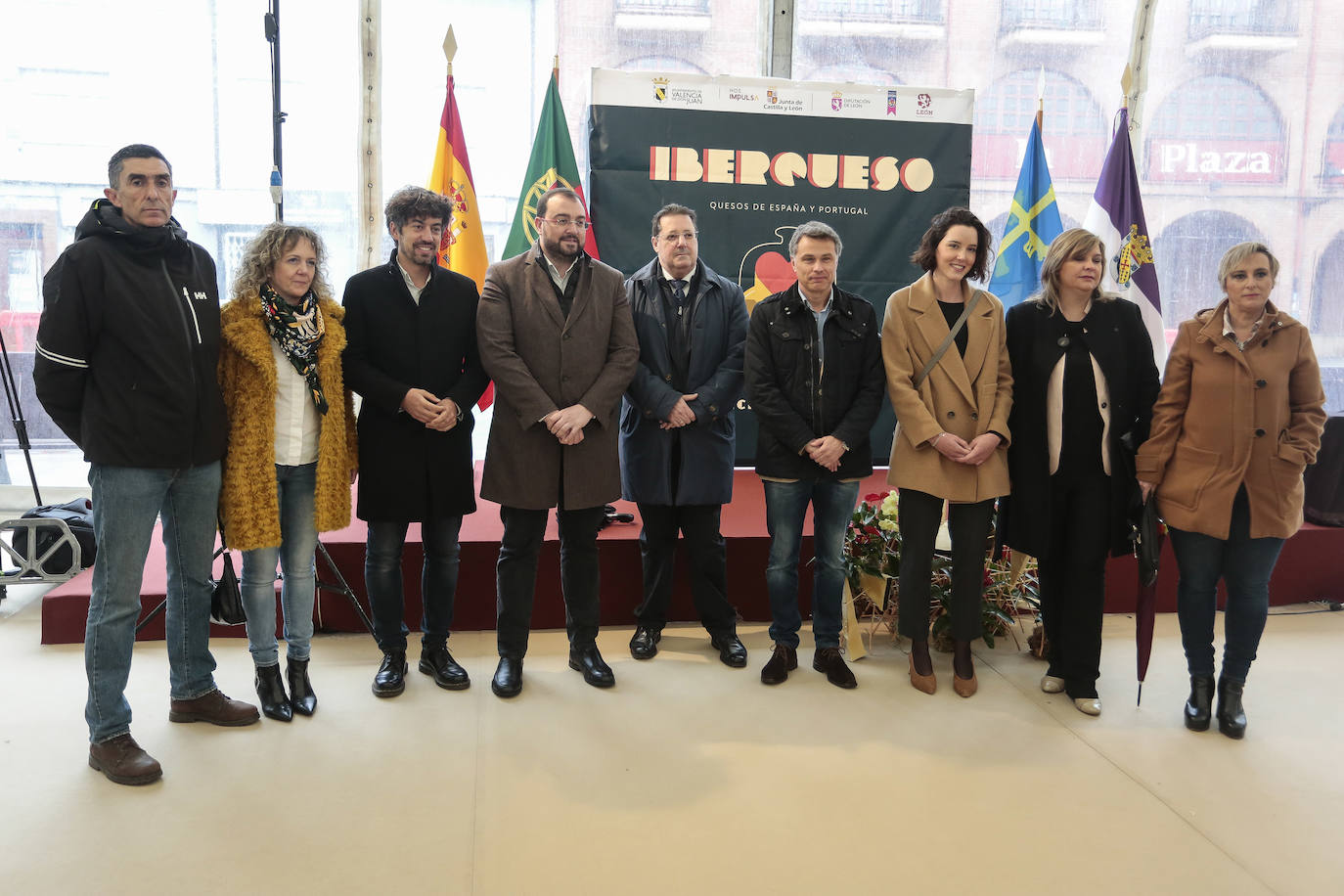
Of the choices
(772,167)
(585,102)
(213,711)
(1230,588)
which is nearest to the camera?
(213,711)

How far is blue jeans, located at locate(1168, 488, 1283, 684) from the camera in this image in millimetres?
2664

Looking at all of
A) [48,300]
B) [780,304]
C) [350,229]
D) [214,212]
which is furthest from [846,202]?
[48,300]

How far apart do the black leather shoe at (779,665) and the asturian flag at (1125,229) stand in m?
3.23

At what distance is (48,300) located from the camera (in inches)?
86.5

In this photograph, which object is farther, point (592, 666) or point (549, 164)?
point (549, 164)

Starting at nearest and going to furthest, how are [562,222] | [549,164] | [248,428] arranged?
1. [248,428]
2. [562,222]
3. [549,164]


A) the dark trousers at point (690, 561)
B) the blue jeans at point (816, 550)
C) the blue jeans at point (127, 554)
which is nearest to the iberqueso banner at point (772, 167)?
the dark trousers at point (690, 561)

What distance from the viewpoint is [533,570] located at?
2967 millimetres

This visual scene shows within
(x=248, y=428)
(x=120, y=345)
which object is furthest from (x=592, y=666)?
(x=120, y=345)

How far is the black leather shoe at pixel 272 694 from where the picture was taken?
2.70 m

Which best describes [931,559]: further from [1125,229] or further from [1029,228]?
[1125,229]

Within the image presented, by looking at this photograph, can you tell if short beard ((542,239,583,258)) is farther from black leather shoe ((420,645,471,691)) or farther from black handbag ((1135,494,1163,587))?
black handbag ((1135,494,1163,587))

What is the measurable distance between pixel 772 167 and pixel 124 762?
395 centimetres

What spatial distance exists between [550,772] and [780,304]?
160 centimetres
